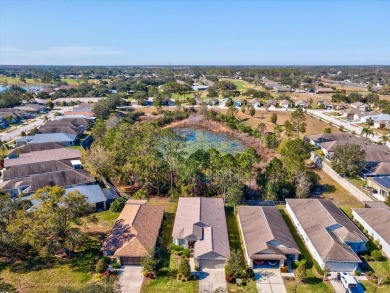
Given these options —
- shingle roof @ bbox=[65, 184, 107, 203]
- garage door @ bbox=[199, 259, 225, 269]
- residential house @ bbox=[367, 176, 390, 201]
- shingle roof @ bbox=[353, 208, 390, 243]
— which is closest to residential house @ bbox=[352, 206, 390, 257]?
shingle roof @ bbox=[353, 208, 390, 243]

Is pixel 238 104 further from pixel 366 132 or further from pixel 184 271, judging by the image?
pixel 184 271

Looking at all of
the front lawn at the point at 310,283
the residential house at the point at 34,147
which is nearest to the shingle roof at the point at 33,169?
the residential house at the point at 34,147

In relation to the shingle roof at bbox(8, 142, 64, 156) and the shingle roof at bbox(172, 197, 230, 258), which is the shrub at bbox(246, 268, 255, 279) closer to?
the shingle roof at bbox(172, 197, 230, 258)

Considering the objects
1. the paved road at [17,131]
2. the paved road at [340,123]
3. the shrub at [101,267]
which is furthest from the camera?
the paved road at [17,131]

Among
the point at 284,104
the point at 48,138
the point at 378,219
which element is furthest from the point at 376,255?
the point at 284,104

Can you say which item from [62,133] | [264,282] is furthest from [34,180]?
[264,282]

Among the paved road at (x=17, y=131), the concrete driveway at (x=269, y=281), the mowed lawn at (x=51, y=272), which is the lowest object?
the concrete driveway at (x=269, y=281)

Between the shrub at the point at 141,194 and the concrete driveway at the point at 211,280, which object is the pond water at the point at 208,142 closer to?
the shrub at the point at 141,194
